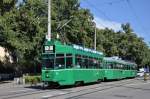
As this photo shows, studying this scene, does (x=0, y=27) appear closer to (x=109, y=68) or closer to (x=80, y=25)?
(x=109, y=68)

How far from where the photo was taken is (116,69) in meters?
51.4

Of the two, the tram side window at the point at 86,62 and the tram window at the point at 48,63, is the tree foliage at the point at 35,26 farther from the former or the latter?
the tram window at the point at 48,63

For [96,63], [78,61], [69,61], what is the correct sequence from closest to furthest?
[69,61] → [78,61] → [96,63]

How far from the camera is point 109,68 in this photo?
47.4 m

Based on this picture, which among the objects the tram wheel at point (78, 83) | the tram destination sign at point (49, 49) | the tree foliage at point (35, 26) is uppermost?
the tree foliage at point (35, 26)

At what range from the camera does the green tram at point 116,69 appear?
46.2 m

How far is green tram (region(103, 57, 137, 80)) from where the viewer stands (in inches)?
1821

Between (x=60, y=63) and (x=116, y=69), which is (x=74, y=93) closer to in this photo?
(x=60, y=63)

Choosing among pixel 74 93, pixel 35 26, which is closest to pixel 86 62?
pixel 74 93

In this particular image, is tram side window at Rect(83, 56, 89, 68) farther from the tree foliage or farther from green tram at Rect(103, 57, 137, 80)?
green tram at Rect(103, 57, 137, 80)

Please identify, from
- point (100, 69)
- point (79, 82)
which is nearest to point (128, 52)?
point (100, 69)

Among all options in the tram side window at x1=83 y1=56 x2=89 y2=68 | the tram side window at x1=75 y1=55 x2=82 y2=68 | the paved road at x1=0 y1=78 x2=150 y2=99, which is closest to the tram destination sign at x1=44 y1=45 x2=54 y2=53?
the tram side window at x1=75 y1=55 x2=82 y2=68

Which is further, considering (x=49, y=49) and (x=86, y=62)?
(x=86, y=62)

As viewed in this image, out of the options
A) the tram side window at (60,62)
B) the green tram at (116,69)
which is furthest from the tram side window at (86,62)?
the green tram at (116,69)
